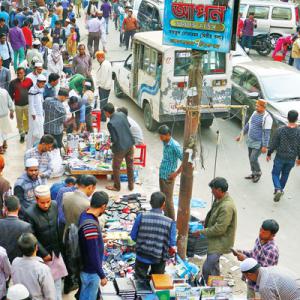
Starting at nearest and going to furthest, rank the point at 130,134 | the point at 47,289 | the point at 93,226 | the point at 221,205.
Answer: the point at 47,289 → the point at 93,226 → the point at 221,205 → the point at 130,134

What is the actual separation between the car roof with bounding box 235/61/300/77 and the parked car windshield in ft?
0.46

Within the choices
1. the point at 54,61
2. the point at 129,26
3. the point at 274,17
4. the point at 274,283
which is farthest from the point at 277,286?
the point at 274,17

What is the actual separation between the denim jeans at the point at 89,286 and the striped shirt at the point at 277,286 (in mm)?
1800

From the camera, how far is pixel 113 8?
29281mm

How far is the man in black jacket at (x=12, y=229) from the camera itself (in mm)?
6625

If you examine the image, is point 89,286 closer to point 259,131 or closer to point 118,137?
point 118,137

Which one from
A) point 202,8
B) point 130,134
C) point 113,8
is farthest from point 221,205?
point 113,8

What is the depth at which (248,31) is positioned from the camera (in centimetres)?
2202

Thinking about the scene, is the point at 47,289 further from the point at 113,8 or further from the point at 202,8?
the point at 113,8

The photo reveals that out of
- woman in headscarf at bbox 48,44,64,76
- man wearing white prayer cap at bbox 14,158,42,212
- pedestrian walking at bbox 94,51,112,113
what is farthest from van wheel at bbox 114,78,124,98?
man wearing white prayer cap at bbox 14,158,42,212

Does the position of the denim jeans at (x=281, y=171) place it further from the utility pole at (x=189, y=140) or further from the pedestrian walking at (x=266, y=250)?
the pedestrian walking at (x=266, y=250)

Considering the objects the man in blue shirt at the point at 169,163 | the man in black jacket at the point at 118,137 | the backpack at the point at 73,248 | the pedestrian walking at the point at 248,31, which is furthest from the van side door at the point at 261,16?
the backpack at the point at 73,248

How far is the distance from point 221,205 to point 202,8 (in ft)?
8.00

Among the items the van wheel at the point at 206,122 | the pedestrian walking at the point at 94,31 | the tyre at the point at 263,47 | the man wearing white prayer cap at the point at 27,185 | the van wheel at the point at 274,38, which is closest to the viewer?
the man wearing white prayer cap at the point at 27,185
